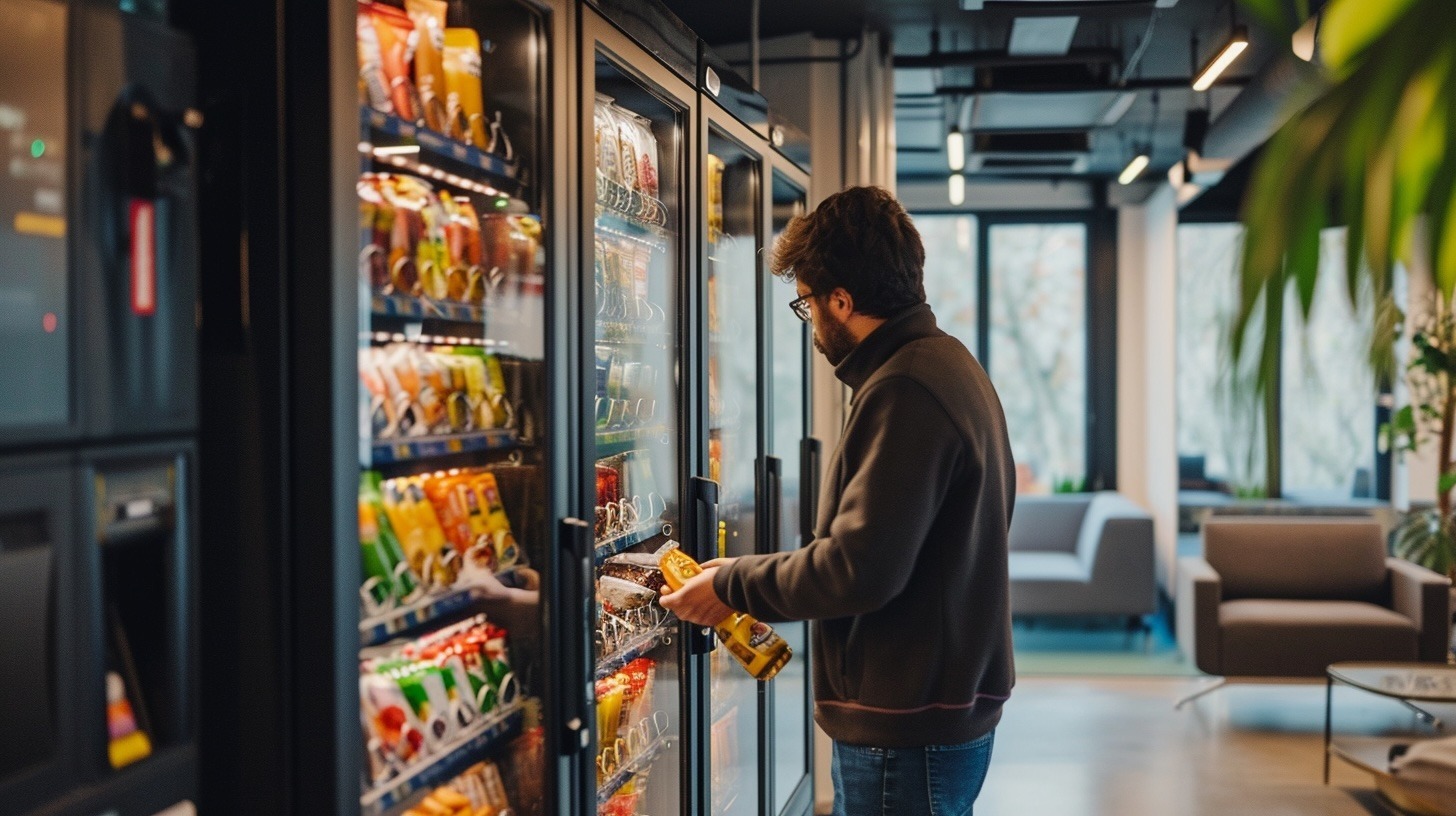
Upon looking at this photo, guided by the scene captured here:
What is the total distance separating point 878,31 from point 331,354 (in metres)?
A: 4.10

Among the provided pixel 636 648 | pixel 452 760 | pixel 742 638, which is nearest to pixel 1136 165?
pixel 636 648

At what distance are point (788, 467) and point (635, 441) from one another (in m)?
1.33

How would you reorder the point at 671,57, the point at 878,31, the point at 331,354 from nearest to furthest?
the point at 331,354, the point at 671,57, the point at 878,31

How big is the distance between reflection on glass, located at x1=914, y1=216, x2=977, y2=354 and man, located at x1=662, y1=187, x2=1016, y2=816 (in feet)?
24.2

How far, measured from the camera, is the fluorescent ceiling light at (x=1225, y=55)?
14.1 ft

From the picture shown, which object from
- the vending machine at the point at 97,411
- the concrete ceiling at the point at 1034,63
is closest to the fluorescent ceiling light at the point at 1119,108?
the concrete ceiling at the point at 1034,63

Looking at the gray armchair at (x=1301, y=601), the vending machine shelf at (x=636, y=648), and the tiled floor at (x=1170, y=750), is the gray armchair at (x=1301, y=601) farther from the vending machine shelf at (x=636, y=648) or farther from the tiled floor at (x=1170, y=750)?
the vending machine shelf at (x=636, y=648)

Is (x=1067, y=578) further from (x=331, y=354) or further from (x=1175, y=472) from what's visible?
(x=331, y=354)

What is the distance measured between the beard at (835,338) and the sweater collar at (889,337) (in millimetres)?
38

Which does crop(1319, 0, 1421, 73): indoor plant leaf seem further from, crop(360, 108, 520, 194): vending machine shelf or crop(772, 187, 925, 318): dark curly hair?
crop(772, 187, 925, 318): dark curly hair

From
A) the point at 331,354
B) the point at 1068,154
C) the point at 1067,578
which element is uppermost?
the point at 1068,154

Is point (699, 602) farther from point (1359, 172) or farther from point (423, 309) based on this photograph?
point (1359, 172)

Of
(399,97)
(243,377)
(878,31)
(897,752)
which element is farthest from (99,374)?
(878,31)

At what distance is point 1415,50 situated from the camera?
1.20 ft
